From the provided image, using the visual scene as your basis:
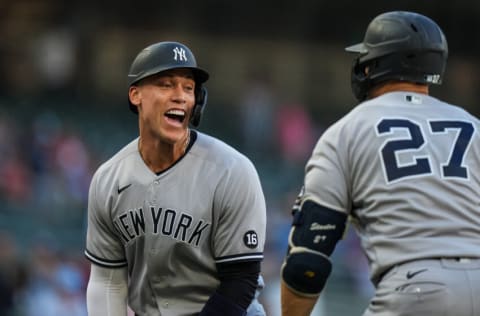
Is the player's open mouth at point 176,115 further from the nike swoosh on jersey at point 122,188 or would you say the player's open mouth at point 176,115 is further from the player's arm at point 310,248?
the player's arm at point 310,248

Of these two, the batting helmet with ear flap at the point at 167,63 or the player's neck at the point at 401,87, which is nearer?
the player's neck at the point at 401,87

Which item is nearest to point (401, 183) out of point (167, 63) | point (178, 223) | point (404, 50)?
point (404, 50)

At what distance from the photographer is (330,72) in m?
25.1

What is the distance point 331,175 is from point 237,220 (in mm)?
1120

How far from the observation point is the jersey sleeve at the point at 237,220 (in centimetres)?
555

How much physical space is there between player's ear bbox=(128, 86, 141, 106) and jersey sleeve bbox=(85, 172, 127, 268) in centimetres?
38

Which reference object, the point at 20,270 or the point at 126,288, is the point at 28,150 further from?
the point at 126,288

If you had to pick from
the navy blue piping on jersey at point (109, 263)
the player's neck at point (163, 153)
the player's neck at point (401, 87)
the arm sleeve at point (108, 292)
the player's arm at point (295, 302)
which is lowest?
the arm sleeve at point (108, 292)

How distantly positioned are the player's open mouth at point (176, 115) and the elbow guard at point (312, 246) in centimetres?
124

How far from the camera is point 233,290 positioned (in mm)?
5520

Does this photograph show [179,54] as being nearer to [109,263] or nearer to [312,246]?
[109,263]

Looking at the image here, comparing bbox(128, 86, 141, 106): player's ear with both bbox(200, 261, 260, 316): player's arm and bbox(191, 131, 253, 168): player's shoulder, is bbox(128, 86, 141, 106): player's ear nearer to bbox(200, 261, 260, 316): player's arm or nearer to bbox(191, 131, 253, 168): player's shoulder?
bbox(191, 131, 253, 168): player's shoulder

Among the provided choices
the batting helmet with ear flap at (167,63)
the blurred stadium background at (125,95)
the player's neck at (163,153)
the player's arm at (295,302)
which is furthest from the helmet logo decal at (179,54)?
the blurred stadium background at (125,95)

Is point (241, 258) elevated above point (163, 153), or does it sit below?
below
